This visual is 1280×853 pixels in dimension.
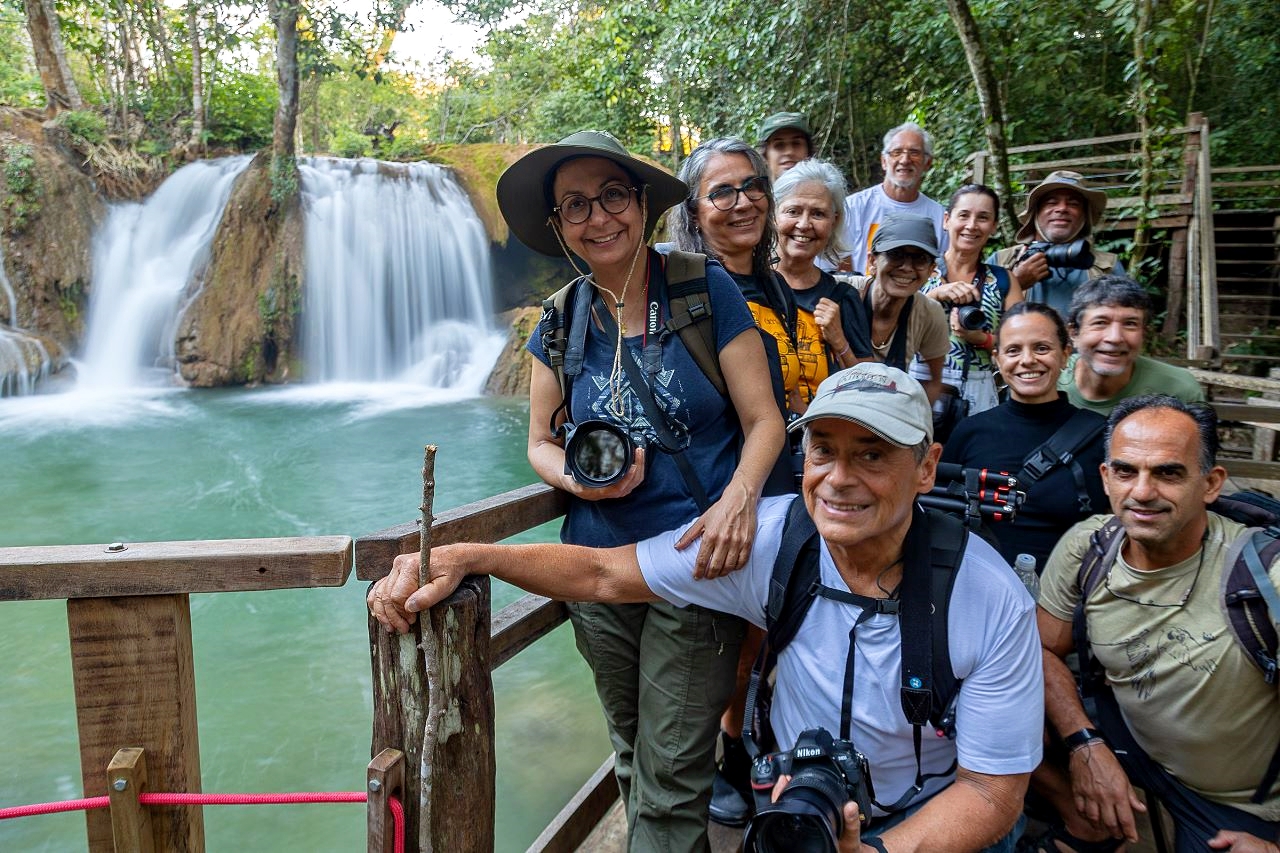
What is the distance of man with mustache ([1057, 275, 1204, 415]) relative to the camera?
111 inches

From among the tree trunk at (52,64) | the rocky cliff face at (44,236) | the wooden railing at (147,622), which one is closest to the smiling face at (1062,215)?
the wooden railing at (147,622)

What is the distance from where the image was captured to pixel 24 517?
7.60 metres

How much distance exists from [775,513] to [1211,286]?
7.09 m

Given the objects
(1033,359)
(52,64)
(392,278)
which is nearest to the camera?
(1033,359)

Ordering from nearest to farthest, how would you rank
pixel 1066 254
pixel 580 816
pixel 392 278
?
pixel 580 816 < pixel 1066 254 < pixel 392 278

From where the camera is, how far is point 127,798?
68.6 inches

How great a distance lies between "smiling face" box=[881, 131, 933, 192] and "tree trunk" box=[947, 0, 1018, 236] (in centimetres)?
180

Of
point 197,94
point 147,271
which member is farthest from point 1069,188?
point 197,94

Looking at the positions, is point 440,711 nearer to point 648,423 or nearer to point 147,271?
point 648,423

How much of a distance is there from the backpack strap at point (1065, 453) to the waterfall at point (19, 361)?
13.6 meters

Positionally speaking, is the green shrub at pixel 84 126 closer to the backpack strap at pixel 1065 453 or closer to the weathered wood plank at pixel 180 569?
the weathered wood plank at pixel 180 569

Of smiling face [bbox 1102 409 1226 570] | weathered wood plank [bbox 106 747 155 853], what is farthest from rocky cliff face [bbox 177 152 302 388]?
smiling face [bbox 1102 409 1226 570]

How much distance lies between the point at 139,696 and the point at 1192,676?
2.38 m

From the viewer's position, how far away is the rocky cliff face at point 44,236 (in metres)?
12.8
